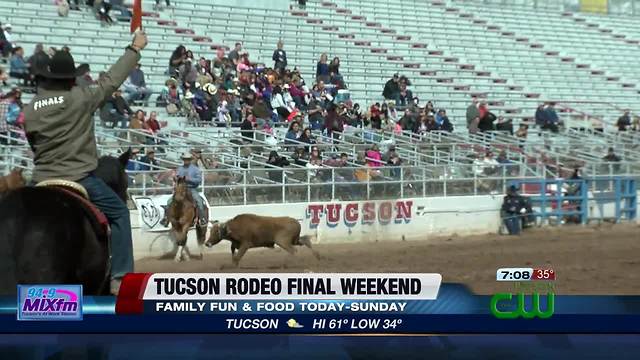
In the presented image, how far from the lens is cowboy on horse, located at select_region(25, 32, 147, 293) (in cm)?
561

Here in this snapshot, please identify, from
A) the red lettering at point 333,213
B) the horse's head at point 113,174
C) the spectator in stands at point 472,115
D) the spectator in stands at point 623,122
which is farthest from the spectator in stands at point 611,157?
the horse's head at point 113,174

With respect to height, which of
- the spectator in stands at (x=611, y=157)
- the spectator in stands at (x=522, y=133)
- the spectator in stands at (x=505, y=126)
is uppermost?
the spectator in stands at (x=505, y=126)

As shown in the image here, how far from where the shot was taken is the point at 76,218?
17.7 feet

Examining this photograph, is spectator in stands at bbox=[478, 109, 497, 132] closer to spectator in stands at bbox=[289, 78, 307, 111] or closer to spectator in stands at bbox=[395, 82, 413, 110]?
spectator in stands at bbox=[395, 82, 413, 110]

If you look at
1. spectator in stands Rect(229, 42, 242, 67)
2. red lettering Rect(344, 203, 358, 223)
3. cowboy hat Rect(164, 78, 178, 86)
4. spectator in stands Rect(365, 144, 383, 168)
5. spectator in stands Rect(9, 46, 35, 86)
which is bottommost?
red lettering Rect(344, 203, 358, 223)

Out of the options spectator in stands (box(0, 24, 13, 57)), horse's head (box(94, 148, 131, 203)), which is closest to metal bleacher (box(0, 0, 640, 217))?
spectator in stands (box(0, 24, 13, 57))

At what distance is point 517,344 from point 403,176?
1269cm

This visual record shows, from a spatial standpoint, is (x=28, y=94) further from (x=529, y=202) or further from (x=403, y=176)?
(x=529, y=202)

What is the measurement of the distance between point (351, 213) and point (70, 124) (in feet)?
38.8

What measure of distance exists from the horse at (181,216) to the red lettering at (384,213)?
3.43 metres

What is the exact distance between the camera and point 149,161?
1614cm

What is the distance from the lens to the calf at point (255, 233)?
14.5 m

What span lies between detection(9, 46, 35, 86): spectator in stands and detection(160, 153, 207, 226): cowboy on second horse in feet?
9.34

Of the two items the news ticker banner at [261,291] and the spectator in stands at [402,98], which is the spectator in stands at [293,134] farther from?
the news ticker banner at [261,291]
